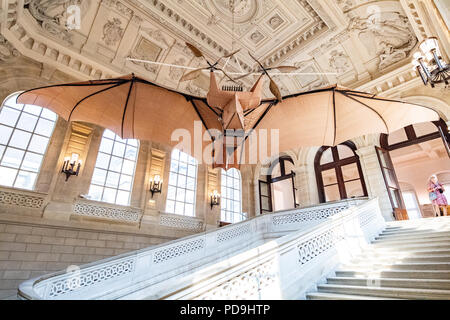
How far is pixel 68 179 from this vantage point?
554 centimetres

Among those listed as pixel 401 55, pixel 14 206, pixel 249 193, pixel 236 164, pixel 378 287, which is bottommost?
pixel 378 287

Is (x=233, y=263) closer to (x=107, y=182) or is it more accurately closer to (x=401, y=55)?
(x=107, y=182)

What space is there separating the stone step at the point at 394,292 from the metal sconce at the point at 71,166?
5.70 meters

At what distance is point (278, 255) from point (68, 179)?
534cm

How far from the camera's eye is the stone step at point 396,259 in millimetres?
2536

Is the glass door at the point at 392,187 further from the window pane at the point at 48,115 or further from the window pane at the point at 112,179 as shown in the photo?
the window pane at the point at 48,115

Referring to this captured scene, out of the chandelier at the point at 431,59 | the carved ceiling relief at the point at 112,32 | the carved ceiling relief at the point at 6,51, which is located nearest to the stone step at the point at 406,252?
the chandelier at the point at 431,59

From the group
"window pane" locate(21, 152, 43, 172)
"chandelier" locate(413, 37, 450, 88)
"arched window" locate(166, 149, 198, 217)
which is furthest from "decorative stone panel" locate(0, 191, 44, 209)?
"chandelier" locate(413, 37, 450, 88)

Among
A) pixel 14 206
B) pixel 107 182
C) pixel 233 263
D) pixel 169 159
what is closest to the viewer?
pixel 233 263

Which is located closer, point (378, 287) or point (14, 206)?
point (378, 287)

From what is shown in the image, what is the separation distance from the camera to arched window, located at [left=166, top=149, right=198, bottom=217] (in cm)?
722

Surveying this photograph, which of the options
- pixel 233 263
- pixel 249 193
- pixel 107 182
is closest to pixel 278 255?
pixel 233 263

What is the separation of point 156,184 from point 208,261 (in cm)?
275

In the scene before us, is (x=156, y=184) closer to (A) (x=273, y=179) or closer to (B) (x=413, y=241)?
(A) (x=273, y=179)
